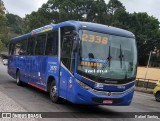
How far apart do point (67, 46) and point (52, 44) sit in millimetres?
1937

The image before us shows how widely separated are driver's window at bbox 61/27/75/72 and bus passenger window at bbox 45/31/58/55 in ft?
2.68

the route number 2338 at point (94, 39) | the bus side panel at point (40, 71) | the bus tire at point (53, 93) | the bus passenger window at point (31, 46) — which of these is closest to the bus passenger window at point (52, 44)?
the bus side panel at point (40, 71)

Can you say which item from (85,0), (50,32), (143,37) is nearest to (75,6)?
(85,0)

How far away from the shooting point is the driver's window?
11837 mm

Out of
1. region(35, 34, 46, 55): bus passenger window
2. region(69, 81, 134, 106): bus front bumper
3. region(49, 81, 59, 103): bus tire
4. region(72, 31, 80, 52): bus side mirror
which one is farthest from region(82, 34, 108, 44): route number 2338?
region(35, 34, 46, 55): bus passenger window

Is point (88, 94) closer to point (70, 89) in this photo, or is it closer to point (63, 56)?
point (70, 89)

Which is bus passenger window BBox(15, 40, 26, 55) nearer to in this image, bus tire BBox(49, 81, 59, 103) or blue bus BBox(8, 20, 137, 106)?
bus tire BBox(49, 81, 59, 103)

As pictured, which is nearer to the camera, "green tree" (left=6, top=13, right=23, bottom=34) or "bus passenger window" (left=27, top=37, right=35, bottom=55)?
"bus passenger window" (left=27, top=37, right=35, bottom=55)

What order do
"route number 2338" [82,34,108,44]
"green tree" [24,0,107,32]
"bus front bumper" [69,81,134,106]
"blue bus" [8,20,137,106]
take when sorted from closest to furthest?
"bus front bumper" [69,81,134,106], "blue bus" [8,20,137,106], "route number 2338" [82,34,108,44], "green tree" [24,0,107,32]

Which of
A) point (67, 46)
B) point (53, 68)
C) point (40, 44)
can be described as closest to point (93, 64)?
point (67, 46)

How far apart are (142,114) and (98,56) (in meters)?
2.86

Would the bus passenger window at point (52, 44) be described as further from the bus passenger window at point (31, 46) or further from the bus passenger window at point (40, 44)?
the bus passenger window at point (31, 46)

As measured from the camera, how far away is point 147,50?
59062 mm

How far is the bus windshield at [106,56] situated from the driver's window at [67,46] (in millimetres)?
583
